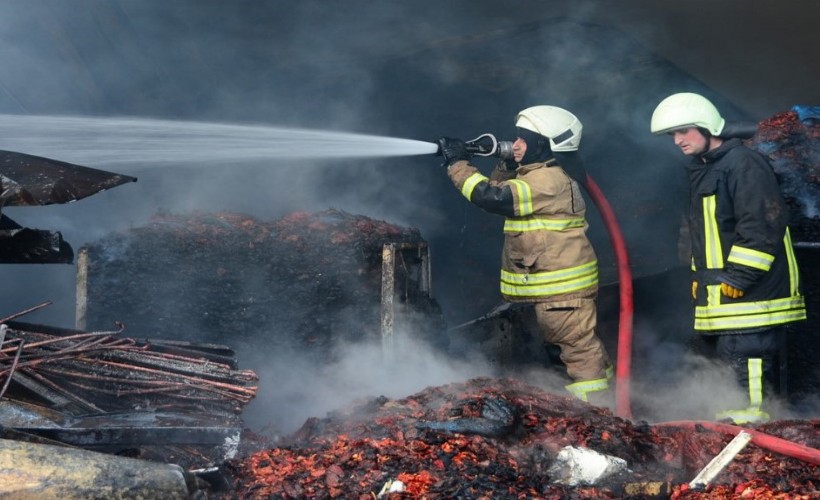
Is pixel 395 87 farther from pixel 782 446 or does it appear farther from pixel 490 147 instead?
pixel 782 446

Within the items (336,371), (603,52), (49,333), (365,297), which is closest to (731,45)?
(603,52)

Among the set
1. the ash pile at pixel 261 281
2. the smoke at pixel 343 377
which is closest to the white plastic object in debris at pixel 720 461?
the smoke at pixel 343 377

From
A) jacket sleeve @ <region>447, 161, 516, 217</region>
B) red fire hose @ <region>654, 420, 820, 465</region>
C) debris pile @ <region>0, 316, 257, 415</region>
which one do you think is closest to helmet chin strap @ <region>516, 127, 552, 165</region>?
jacket sleeve @ <region>447, 161, 516, 217</region>

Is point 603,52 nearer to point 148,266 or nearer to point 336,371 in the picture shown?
point 336,371

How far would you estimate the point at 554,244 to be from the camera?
6680mm

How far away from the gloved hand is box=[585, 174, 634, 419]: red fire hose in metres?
1.21

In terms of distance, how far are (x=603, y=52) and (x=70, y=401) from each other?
7187mm

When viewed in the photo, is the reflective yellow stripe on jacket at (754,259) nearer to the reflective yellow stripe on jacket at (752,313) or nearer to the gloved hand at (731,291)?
the gloved hand at (731,291)

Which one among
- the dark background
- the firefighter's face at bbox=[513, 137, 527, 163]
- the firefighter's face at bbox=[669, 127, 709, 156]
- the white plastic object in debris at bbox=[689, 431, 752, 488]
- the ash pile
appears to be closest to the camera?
the white plastic object in debris at bbox=[689, 431, 752, 488]

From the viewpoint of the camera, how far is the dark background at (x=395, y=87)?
7902 mm

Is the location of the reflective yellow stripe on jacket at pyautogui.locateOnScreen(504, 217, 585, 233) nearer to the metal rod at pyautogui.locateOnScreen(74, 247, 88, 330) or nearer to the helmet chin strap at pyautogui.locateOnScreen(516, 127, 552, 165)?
the helmet chin strap at pyautogui.locateOnScreen(516, 127, 552, 165)

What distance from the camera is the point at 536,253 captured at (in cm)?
671

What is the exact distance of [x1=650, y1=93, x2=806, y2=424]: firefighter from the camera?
227 inches

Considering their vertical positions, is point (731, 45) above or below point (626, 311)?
above
